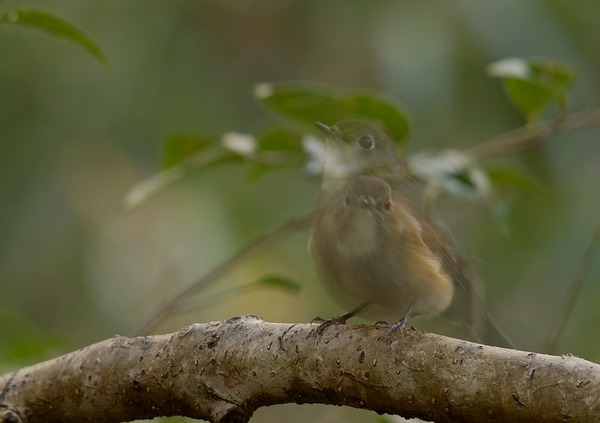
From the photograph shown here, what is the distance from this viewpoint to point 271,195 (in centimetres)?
699

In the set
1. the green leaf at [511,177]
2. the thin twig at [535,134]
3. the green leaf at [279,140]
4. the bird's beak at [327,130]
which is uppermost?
the thin twig at [535,134]

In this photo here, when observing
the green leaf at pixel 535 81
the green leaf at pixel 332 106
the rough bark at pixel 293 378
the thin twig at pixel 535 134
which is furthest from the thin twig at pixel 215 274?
the green leaf at pixel 535 81

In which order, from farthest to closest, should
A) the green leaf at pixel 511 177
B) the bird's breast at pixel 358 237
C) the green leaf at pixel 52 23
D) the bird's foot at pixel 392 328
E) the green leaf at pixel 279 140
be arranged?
1. the green leaf at pixel 511 177
2. the green leaf at pixel 279 140
3. the green leaf at pixel 52 23
4. the bird's breast at pixel 358 237
5. the bird's foot at pixel 392 328

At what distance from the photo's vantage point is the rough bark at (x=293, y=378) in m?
2.38

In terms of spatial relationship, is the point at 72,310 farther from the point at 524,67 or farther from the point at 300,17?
the point at 524,67

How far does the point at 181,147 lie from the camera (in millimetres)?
4035

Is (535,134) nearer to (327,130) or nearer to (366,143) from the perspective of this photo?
(366,143)

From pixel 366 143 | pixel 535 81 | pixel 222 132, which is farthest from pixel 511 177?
pixel 222 132

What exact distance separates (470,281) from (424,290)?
50 centimetres

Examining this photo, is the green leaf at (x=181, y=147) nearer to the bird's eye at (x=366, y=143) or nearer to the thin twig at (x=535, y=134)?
the bird's eye at (x=366, y=143)

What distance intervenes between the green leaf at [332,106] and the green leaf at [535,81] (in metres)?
0.41

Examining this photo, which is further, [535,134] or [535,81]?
[535,134]

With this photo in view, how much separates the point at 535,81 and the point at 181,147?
4.49 ft

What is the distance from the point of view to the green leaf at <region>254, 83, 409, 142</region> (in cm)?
389
